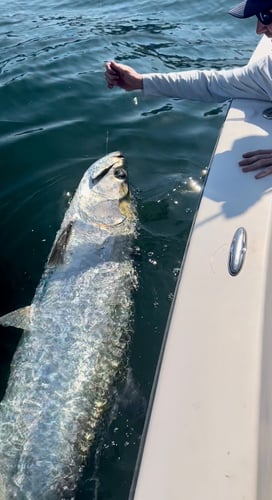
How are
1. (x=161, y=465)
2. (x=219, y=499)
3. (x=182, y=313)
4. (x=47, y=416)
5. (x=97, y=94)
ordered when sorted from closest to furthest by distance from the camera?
(x=219, y=499), (x=161, y=465), (x=182, y=313), (x=47, y=416), (x=97, y=94)

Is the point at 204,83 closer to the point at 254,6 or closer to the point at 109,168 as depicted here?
the point at 254,6

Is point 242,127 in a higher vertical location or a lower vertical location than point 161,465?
higher

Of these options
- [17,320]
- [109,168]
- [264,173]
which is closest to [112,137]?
[109,168]

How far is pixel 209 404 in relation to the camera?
210 centimetres

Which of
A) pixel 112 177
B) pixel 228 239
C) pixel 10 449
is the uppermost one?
pixel 228 239

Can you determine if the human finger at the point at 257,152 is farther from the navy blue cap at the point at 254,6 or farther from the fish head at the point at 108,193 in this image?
the fish head at the point at 108,193

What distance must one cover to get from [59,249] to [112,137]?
2571 millimetres

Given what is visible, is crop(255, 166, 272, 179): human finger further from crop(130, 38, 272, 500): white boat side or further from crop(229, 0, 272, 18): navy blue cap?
crop(229, 0, 272, 18): navy blue cap

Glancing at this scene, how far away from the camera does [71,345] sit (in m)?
3.21

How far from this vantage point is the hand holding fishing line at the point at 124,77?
428 centimetres

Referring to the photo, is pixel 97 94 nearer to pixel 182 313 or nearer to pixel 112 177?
pixel 112 177

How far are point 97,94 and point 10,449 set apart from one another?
217 inches

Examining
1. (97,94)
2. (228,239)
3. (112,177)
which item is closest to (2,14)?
(97,94)

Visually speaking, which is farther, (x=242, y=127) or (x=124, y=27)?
(x=124, y=27)
